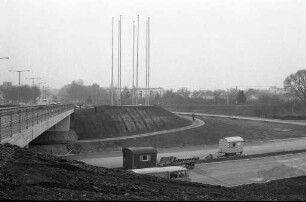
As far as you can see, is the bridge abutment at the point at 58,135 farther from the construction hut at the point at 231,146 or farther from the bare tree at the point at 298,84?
the bare tree at the point at 298,84

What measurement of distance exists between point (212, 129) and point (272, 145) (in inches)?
592

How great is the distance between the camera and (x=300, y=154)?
47.4 m

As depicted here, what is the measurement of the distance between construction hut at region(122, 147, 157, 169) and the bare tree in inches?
4255

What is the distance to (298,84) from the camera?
13475cm

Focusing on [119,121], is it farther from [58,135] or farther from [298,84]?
[298,84]

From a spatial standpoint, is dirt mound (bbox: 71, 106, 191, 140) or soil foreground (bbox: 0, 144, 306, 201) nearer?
soil foreground (bbox: 0, 144, 306, 201)

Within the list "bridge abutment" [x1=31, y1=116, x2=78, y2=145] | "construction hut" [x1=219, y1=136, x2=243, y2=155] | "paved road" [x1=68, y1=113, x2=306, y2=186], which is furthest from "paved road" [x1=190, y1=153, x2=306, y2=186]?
"bridge abutment" [x1=31, y1=116, x2=78, y2=145]

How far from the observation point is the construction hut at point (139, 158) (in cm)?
3322

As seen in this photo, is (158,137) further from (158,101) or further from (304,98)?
(158,101)

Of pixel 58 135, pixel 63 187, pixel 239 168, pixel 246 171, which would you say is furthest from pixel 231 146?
pixel 63 187

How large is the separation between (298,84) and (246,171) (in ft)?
359

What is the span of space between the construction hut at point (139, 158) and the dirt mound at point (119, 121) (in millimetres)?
28255

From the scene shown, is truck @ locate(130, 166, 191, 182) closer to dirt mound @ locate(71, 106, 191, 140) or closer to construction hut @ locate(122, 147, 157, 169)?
construction hut @ locate(122, 147, 157, 169)

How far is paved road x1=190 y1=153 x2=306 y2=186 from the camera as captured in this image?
30562 millimetres
